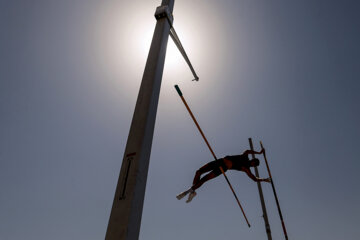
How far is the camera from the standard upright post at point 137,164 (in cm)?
121

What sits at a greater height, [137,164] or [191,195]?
[191,195]

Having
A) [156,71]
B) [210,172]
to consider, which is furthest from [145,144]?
[210,172]

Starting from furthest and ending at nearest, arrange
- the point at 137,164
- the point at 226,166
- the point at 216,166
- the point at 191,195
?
the point at 226,166
the point at 216,166
the point at 191,195
the point at 137,164

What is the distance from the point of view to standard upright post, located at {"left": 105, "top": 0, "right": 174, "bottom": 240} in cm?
121

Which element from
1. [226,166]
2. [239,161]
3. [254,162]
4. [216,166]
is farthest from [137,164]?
[254,162]

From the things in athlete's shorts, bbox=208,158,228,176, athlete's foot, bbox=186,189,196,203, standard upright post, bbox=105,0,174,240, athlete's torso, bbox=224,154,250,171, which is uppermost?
athlete's torso, bbox=224,154,250,171

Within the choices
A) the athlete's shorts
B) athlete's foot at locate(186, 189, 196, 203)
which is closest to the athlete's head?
the athlete's shorts

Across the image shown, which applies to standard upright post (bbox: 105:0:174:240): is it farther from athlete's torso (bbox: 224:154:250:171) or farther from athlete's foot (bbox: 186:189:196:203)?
athlete's torso (bbox: 224:154:250:171)

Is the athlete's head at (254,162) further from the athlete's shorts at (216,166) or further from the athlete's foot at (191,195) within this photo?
the athlete's foot at (191,195)

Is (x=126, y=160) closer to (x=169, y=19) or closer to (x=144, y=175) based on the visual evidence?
(x=144, y=175)

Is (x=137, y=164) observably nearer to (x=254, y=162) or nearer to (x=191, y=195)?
(x=191, y=195)

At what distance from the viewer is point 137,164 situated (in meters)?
1.38

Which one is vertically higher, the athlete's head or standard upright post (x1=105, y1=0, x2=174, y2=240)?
the athlete's head

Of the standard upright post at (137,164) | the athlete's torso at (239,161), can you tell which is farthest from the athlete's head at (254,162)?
the standard upright post at (137,164)
